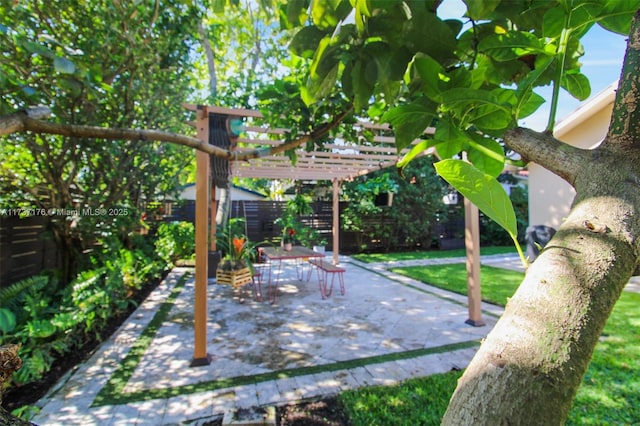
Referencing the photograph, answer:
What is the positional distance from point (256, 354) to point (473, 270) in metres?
2.65

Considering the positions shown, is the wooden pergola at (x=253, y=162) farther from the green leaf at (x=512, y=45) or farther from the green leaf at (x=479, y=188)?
the green leaf at (x=479, y=188)

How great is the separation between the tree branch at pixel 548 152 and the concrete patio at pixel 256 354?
2371mm

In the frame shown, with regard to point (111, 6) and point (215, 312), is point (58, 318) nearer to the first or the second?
point (215, 312)

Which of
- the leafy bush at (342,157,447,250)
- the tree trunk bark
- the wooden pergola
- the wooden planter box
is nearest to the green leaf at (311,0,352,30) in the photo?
the tree trunk bark

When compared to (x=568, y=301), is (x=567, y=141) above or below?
above

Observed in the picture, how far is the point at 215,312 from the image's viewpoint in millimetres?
4348

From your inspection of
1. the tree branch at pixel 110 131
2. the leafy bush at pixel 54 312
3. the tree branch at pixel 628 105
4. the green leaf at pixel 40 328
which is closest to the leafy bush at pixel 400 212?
the leafy bush at pixel 54 312

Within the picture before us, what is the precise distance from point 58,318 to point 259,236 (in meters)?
6.96

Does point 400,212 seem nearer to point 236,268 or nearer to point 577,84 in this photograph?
point 236,268

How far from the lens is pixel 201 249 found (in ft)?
9.77

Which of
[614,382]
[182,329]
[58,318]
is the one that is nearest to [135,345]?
[182,329]

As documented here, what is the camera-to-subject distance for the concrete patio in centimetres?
227

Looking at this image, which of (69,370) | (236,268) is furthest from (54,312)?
(236,268)

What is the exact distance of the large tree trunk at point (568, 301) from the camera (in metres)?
0.21
